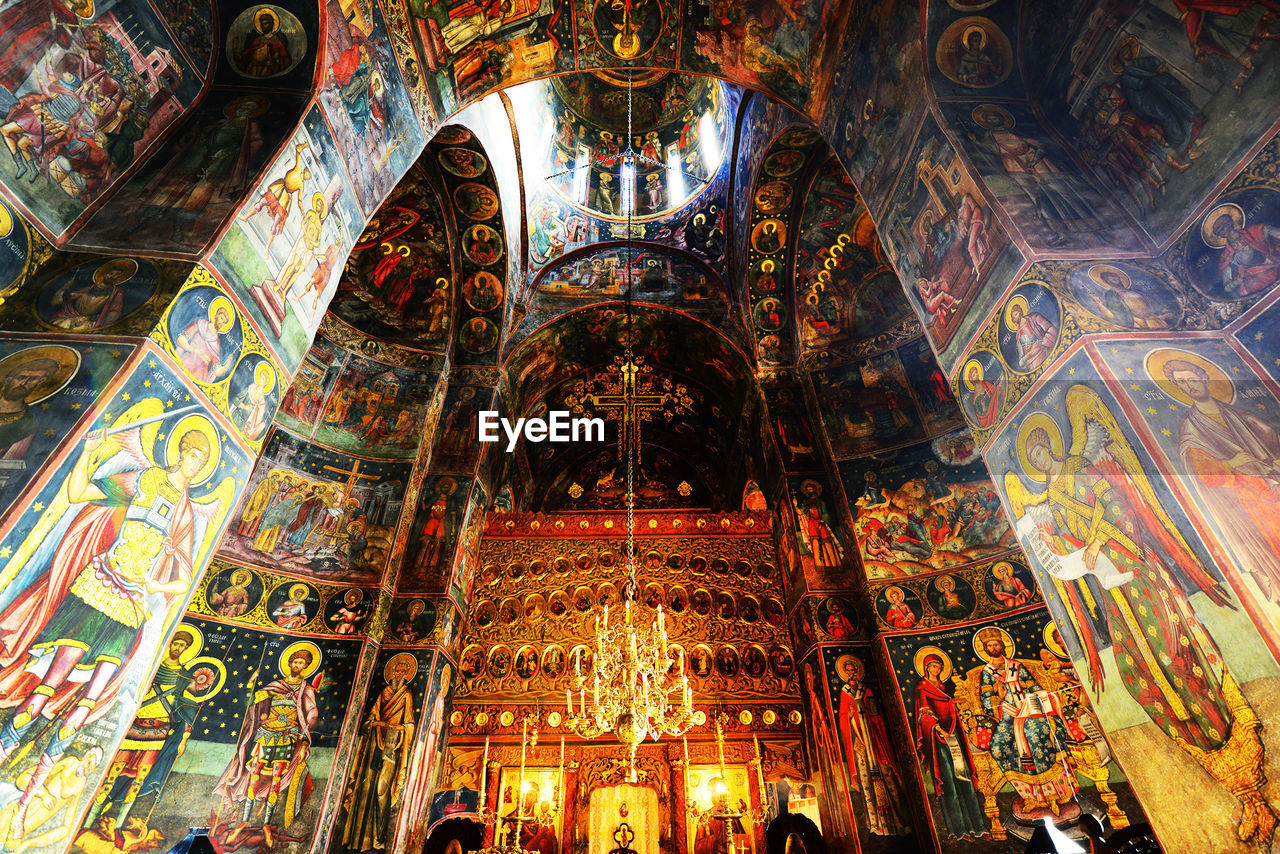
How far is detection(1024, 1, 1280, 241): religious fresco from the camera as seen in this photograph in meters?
4.03

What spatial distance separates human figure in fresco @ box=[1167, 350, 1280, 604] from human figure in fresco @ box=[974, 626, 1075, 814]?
503 centimetres

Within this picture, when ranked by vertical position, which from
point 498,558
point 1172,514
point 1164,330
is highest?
point 498,558

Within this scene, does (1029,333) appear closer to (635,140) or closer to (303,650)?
(303,650)

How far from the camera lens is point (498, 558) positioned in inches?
431

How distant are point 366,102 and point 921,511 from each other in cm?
917

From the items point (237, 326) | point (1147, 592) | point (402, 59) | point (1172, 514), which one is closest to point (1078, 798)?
point (1147, 592)

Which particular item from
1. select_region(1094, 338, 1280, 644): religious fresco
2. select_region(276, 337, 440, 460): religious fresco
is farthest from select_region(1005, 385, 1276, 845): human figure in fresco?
select_region(276, 337, 440, 460): religious fresco

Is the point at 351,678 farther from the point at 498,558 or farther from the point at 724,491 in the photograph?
the point at 724,491

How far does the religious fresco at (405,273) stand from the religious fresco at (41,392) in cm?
663

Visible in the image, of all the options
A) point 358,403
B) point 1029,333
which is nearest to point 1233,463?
point 1029,333

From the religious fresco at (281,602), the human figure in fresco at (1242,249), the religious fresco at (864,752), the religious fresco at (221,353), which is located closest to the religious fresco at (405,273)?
the religious fresco at (281,602)

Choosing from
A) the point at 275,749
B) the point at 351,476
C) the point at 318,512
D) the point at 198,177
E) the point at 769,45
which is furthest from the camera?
A: the point at 351,476

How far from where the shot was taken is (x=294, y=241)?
5270 mm

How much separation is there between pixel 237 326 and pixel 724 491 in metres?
11.5
